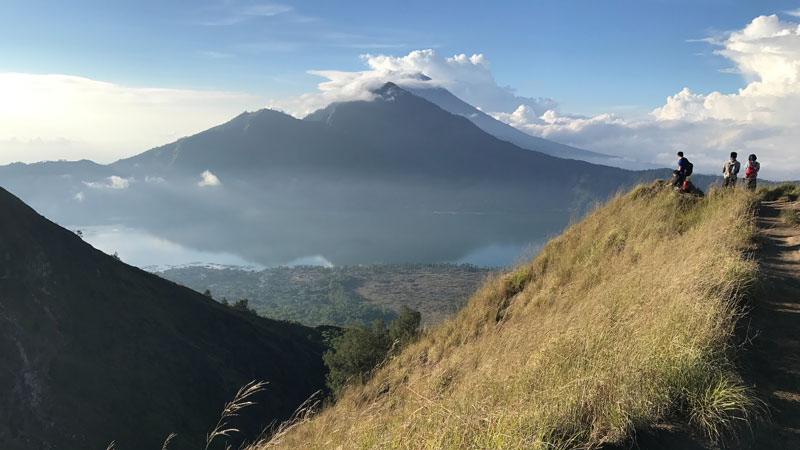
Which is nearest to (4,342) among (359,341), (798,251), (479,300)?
(359,341)

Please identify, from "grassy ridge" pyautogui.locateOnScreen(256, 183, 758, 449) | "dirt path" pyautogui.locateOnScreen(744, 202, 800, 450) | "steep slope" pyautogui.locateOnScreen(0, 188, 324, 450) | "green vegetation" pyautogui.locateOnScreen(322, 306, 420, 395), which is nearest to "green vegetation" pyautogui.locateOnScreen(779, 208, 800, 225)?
"dirt path" pyautogui.locateOnScreen(744, 202, 800, 450)

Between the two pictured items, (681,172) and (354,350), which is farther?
(354,350)

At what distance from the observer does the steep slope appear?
45.8m

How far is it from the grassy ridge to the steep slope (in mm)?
36584

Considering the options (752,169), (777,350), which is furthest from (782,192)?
(777,350)

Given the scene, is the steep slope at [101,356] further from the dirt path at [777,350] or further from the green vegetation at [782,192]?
the dirt path at [777,350]

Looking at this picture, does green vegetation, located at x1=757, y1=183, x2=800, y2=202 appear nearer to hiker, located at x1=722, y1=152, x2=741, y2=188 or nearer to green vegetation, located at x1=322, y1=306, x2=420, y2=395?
hiker, located at x1=722, y1=152, x2=741, y2=188

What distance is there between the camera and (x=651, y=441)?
344cm

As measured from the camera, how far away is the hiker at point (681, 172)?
14.0 m

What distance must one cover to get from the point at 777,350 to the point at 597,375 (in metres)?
2.88

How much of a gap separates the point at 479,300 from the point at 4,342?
→ 6154 cm

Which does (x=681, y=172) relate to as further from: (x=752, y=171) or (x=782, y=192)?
(x=782, y=192)

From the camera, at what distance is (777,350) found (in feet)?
16.0

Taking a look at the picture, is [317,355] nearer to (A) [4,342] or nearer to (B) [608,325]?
(A) [4,342]
